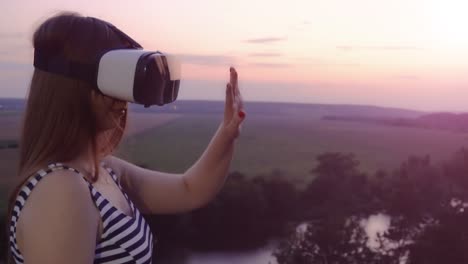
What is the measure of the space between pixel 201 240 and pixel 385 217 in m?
1.02

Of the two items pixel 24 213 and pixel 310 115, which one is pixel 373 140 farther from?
pixel 24 213

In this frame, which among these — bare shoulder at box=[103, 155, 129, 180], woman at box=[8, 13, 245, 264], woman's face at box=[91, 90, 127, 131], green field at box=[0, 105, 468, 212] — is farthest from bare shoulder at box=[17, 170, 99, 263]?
green field at box=[0, 105, 468, 212]

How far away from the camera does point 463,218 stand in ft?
11.1

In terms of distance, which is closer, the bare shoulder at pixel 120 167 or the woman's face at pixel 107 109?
the woman's face at pixel 107 109

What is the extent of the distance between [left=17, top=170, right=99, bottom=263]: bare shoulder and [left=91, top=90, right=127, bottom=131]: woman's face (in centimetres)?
12

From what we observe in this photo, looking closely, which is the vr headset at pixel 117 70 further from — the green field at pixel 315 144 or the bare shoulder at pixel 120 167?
the green field at pixel 315 144

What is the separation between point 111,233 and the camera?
3.06ft

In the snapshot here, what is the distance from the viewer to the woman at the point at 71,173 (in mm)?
830

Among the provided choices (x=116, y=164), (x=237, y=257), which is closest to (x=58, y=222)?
(x=116, y=164)

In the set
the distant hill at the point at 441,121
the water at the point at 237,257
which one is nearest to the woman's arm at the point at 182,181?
the water at the point at 237,257

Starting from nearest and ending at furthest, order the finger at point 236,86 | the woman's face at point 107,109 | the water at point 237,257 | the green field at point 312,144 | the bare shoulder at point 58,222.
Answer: the bare shoulder at point 58,222 → the woman's face at point 107,109 → the finger at point 236,86 → the water at point 237,257 → the green field at point 312,144

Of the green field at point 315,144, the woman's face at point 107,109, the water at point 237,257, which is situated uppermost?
the woman's face at point 107,109

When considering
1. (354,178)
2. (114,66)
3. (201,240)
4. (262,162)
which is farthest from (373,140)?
(114,66)

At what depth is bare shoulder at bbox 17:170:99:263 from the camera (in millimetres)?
822
